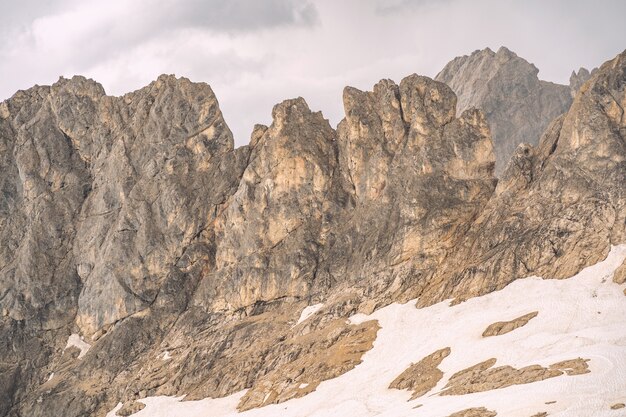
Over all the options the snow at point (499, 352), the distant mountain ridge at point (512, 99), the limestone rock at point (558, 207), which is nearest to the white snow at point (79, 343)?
the snow at point (499, 352)

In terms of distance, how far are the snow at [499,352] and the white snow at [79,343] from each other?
17448 mm

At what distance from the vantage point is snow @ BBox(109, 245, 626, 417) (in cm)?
4538

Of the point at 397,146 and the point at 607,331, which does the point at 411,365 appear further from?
the point at 397,146

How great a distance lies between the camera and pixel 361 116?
93.1m

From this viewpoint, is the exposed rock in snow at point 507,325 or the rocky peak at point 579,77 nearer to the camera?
the exposed rock in snow at point 507,325

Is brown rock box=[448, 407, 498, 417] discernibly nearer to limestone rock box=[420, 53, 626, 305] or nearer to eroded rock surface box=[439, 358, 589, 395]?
eroded rock surface box=[439, 358, 589, 395]

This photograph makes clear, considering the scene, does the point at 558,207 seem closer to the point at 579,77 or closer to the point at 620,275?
the point at 620,275

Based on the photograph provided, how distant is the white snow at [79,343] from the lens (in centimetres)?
9400

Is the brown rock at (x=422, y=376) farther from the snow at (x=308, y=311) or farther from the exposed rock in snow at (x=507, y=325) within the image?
the snow at (x=308, y=311)

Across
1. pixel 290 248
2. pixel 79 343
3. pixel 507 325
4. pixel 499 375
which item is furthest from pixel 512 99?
pixel 499 375

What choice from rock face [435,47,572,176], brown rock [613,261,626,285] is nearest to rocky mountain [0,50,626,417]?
brown rock [613,261,626,285]

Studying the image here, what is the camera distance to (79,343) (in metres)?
95.7

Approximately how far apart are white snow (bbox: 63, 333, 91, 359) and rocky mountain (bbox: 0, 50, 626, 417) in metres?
0.38

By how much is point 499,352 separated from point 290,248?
3652 cm
